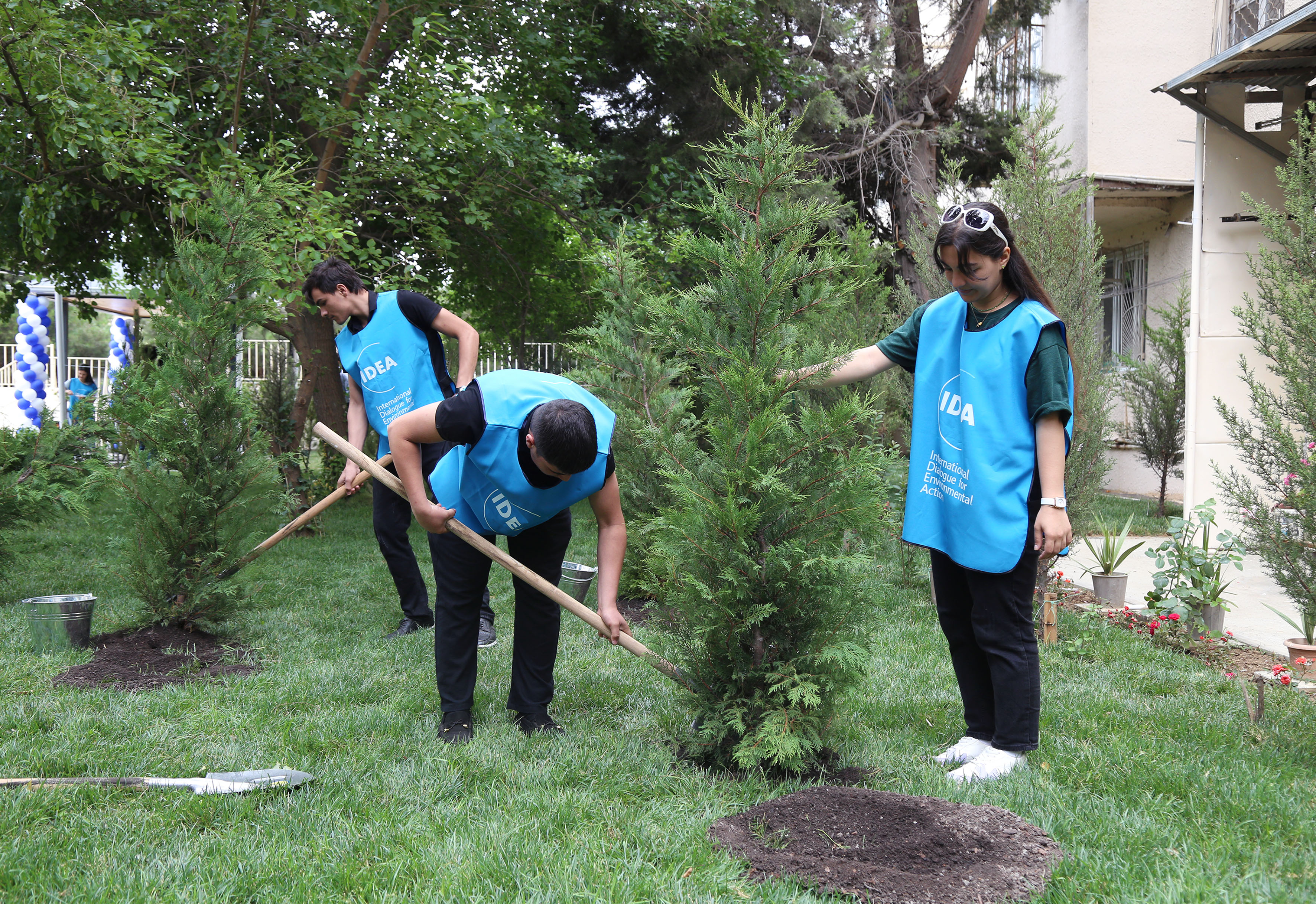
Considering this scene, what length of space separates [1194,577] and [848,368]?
3245 millimetres

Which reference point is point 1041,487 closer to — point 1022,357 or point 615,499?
point 1022,357

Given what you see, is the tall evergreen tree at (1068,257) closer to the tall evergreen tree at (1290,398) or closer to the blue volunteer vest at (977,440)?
the tall evergreen tree at (1290,398)

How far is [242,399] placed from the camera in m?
5.11

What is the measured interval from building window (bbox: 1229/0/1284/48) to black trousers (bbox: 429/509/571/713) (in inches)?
468

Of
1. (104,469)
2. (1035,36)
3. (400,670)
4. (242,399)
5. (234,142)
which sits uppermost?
(1035,36)

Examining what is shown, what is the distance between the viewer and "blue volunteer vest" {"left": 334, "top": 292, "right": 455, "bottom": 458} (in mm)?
4957

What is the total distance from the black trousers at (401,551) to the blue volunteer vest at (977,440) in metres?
2.87

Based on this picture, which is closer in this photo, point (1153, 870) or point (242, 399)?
point (1153, 870)

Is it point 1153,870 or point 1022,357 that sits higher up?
point 1022,357

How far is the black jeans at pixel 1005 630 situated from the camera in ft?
10.3

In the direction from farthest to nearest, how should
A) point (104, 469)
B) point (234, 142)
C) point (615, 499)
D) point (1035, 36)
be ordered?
point (1035, 36) < point (234, 142) < point (104, 469) < point (615, 499)

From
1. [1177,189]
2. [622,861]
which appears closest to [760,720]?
[622,861]

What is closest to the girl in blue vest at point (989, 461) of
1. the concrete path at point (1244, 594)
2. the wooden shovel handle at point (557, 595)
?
the wooden shovel handle at point (557, 595)

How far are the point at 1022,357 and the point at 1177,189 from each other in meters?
10.7
